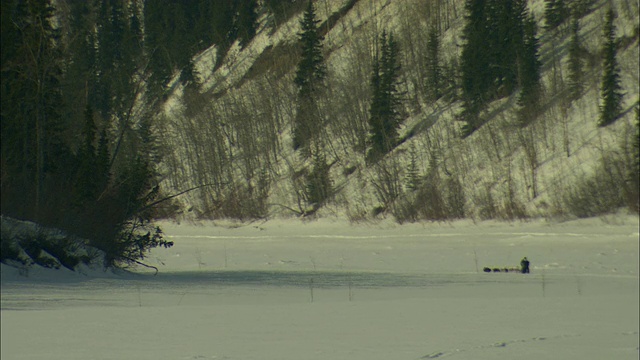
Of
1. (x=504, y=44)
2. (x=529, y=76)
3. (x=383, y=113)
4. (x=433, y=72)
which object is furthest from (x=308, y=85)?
(x=529, y=76)

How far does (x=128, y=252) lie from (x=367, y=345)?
1172cm

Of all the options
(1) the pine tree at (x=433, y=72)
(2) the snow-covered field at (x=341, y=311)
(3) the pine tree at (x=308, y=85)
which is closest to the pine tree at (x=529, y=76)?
(1) the pine tree at (x=433, y=72)

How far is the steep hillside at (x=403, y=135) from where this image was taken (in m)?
41.8

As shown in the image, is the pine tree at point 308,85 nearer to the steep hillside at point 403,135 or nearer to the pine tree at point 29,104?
the steep hillside at point 403,135

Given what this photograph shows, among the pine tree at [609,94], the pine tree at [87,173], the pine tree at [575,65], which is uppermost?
the pine tree at [575,65]

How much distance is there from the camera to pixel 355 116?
55.9m

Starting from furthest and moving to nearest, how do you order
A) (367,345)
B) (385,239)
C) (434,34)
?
(434,34)
(385,239)
(367,345)

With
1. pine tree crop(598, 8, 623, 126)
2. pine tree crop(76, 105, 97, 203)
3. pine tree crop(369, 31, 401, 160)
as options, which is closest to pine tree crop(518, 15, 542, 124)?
pine tree crop(598, 8, 623, 126)

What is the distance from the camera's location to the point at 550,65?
50844 mm

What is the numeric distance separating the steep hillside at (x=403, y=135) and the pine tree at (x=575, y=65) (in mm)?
373

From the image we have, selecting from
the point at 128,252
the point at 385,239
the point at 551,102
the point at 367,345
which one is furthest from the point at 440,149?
the point at 367,345

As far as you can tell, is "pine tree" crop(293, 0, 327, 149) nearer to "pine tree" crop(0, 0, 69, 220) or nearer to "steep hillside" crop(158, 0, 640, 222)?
"steep hillside" crop(158, 0, 640, 222)

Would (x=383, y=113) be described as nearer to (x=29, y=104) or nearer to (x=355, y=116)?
(x=355, y=116)

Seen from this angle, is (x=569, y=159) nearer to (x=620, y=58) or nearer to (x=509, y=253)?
(x=620, y=58)
